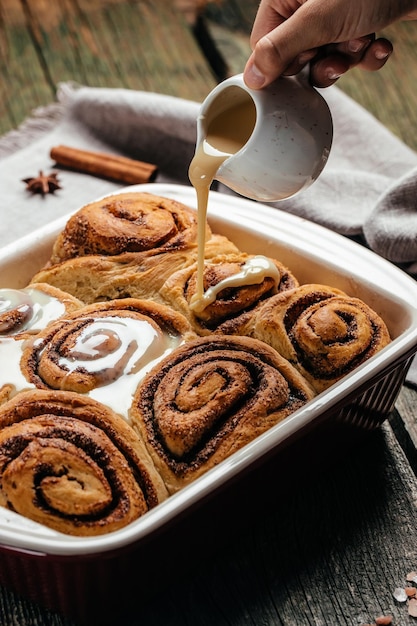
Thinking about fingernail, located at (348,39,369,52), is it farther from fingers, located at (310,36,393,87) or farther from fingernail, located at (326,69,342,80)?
fingernail, located at (326,69,342,80)

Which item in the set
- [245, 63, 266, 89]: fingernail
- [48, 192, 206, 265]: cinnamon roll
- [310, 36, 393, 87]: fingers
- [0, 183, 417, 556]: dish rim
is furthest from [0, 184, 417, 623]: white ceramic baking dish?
[245, 63, 266, 89]: fingernail

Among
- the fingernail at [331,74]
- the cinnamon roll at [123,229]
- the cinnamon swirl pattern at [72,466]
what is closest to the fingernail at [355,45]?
the fingernail at [331,74]

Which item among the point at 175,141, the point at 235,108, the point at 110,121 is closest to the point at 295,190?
the point at 235,108

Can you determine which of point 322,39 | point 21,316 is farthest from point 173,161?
point 322,39

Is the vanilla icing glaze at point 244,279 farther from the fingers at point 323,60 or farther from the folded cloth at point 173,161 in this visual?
the folded cloth at point 173,161

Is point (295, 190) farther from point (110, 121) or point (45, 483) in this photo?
point (110, 121)
